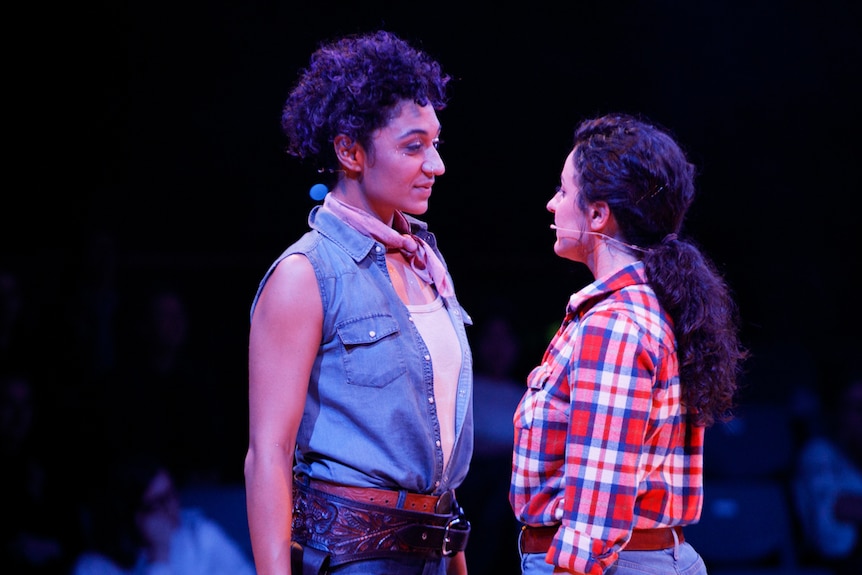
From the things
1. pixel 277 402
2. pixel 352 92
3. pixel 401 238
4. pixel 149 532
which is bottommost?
pixel 149 532

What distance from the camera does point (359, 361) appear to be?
5.51ft

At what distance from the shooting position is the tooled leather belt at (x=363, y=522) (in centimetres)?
164

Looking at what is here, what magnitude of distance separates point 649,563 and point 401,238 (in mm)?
733

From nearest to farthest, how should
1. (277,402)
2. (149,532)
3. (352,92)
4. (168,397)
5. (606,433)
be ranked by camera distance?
(606,433)
(277,402)
(352,92)
(149,532)
(168,397)

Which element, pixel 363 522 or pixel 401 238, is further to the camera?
pixel 401 238

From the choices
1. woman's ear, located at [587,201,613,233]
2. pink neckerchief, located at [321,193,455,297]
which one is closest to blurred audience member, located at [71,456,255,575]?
pink neckerchief, located at [321,193,455,297]

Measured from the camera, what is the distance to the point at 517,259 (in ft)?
14.3

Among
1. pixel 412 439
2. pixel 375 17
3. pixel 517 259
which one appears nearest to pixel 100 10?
pixel 375 17

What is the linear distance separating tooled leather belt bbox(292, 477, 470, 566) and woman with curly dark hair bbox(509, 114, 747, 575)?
171 mm

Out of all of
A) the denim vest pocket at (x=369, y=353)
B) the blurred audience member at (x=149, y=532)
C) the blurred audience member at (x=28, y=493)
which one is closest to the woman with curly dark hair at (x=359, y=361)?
the denim vest pocket at (x=369, y=353)

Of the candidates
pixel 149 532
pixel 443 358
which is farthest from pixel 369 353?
pixel 149 532

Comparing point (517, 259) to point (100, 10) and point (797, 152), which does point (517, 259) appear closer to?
point (797, 152)

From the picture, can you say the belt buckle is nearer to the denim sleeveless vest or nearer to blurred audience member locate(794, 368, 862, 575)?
the denim sleeveless vest

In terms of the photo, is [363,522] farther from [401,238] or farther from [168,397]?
[168,397]
